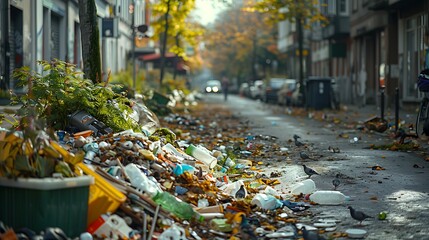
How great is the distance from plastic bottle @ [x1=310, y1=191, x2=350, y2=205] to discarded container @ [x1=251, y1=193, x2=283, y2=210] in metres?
0.53

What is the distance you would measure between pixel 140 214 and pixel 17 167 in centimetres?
115

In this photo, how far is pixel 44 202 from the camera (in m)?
5.88

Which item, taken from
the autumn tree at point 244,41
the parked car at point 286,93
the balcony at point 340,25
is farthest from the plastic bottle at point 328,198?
the autumn tree at point 244,41

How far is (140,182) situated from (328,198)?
2.22m

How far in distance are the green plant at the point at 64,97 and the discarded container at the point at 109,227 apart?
399 cm

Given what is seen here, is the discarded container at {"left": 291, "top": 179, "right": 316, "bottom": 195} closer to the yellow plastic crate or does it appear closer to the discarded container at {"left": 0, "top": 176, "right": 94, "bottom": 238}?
the yellow plastic crate

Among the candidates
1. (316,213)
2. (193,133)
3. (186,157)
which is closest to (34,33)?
(193,133)

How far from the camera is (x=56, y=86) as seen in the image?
414 inches

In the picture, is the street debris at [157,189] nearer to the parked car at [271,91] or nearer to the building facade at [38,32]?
the building facade at [38,32]

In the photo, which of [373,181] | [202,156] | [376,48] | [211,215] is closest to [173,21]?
[376,48]

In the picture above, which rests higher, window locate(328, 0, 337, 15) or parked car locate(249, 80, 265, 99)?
window locate(328, 0, 337, 15)

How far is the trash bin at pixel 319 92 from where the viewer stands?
3369 centimetres

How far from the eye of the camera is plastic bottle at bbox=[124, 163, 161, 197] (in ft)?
24.2

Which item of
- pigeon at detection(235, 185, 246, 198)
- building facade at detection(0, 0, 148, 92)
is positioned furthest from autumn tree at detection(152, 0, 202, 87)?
pigeon at detection(235, 185, 246, 198)
